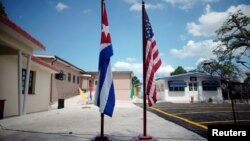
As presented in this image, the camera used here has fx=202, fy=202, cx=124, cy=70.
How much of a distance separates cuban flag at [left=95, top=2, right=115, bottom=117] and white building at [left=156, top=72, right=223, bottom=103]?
90.5 feet

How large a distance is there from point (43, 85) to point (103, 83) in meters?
12.1

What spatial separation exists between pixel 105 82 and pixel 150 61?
4.02 feet

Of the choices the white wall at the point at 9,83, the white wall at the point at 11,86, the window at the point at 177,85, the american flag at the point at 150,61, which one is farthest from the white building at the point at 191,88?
the american flag at the point at 150,61

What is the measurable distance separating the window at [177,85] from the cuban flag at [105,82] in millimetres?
27676

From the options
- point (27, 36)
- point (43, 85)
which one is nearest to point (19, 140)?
point (27, 36)

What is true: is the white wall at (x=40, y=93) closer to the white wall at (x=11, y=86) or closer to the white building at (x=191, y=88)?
the white wall at (x=11, y=86)

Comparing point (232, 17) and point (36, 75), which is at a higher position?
point (232, 17)

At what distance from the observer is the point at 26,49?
34.7 feet

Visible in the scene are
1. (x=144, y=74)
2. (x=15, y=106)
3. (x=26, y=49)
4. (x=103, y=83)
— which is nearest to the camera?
(x=103, y=83)

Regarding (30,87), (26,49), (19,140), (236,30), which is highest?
(236,30)

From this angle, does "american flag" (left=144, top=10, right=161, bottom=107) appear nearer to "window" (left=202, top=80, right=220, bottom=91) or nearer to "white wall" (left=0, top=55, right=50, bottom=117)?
"white wall" (left=0, top=55, right=50, bottom=117)

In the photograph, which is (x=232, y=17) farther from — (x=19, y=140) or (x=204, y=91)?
(x=19, y=140)

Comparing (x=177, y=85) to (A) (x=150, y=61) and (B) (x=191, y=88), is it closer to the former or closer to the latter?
(B) (x=191, y=88)

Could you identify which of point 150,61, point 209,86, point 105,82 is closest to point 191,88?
point 209,86
